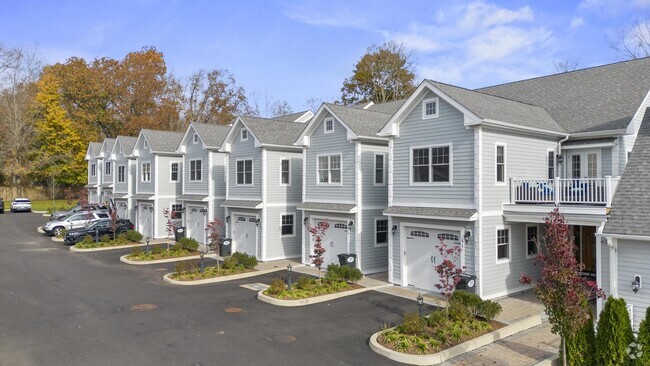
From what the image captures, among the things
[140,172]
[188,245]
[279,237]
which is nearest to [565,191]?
[279,237]

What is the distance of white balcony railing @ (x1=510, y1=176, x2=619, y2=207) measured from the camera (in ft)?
47.3

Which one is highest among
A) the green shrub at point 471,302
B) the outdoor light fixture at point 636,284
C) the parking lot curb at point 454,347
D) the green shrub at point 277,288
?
the outdoor light fixture at point 636,284

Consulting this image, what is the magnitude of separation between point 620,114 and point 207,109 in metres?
57.6

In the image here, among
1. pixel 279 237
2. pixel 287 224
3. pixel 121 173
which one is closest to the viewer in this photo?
pixel 279 237

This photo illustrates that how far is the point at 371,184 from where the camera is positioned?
21297 millimetres

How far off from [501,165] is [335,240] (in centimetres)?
859

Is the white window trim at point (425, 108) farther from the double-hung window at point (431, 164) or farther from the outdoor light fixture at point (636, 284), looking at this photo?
the outdoor light fixture at point (636, 284)

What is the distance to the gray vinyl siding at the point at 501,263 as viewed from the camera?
16.2 m

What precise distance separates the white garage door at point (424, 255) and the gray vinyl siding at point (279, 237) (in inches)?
352

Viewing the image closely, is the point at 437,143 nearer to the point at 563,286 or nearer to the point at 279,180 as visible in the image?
the point at 563,286

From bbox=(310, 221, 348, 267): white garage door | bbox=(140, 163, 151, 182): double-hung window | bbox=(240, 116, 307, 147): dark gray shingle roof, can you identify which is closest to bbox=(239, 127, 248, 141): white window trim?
bbox=(240, 116, 307, 147): dark gray shingle roof

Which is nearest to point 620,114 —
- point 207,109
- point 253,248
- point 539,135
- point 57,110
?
point 539,135

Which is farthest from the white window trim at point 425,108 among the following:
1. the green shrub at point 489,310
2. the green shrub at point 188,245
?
the green shrub at point 188,245

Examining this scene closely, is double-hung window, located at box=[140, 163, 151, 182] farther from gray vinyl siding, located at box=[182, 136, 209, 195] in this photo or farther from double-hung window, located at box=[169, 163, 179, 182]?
gray vinyl siding, located at box=[182, 136, 209, 195]
